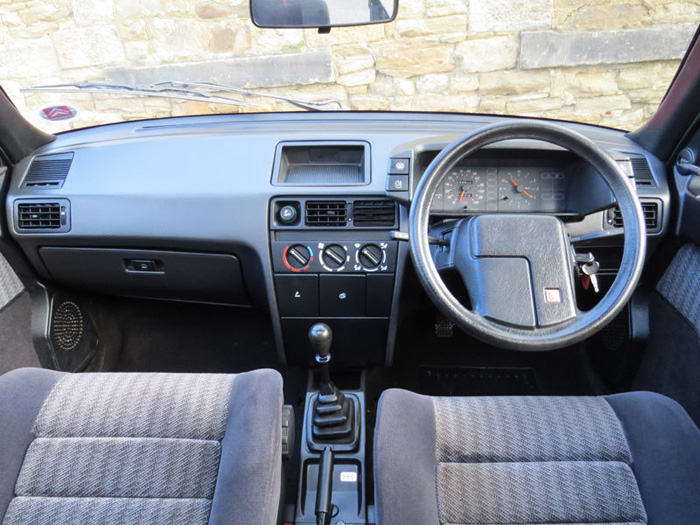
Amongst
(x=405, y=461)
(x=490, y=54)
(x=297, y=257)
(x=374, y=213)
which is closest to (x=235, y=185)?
(x=297, y=257)

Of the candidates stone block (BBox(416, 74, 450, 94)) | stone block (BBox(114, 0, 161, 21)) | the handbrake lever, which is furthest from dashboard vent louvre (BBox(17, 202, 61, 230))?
stone block (BBox(416, 74, 450, 94))

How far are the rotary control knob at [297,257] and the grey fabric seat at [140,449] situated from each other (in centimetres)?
40

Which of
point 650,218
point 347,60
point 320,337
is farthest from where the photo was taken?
point 347,60

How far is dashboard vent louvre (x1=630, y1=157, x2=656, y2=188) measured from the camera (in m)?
1.59

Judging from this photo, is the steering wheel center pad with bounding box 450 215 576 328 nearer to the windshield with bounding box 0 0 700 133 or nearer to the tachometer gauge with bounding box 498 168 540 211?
the tachometer gauge with bounding box 498 168 540 211

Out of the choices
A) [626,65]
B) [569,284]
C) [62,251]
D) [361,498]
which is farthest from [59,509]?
[626,65]

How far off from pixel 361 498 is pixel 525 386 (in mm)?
995

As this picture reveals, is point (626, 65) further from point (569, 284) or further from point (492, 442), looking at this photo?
point (492, 442)

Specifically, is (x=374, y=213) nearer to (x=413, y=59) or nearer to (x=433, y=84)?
(x=433, y=84)

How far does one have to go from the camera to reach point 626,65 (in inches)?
91.0

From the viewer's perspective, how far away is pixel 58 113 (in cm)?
185

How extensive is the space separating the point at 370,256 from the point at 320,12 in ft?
2.68

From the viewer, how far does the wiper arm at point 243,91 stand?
1842 millimetres

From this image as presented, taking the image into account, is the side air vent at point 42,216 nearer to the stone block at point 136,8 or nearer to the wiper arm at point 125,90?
the wiper arm at point 125,90
